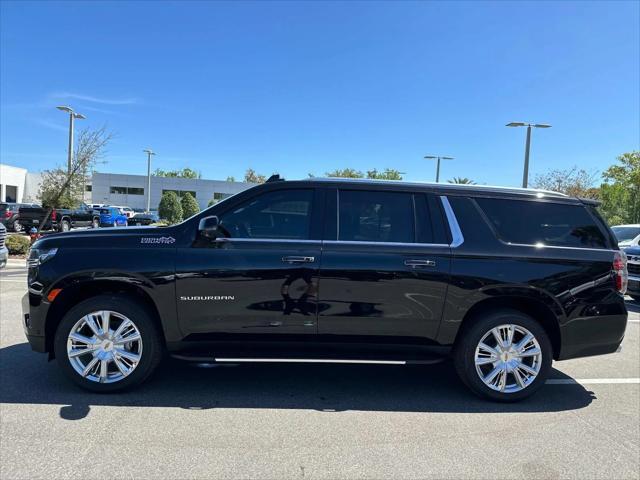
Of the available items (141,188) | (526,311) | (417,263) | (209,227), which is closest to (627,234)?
(526,311)

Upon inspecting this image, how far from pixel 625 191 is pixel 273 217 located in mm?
33723

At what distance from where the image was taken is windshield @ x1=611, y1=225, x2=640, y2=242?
11.2 meters

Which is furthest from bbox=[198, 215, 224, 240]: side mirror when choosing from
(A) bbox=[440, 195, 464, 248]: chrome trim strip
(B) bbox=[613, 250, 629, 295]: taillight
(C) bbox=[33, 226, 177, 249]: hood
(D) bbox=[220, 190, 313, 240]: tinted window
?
(B) bbox=[613, 250, 629, 295]: taillight

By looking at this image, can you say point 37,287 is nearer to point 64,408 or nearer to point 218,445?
point 64,408

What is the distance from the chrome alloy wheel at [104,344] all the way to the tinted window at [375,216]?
6.63ft

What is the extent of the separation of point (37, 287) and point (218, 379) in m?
1.81

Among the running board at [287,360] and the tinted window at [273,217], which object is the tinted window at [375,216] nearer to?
the tinted window at [273,217]

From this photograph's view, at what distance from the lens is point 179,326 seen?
3.93 metres

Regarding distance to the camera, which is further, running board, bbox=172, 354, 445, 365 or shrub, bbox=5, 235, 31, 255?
shrub, bbox=5, 235, 31, 255

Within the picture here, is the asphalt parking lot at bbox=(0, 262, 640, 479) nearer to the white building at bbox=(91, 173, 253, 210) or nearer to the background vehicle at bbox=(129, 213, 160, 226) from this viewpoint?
the background vehicle at bbox=(129, 213, 160, 226)

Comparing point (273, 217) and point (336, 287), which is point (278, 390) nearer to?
point (336, 287)

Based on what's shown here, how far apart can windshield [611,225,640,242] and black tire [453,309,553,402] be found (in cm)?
894

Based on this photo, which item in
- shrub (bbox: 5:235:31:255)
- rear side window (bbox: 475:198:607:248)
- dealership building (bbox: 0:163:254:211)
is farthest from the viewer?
dealership building (bbox: 0:163:254:211)

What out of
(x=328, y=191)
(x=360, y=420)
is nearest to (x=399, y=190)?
(x=328, y=191)
